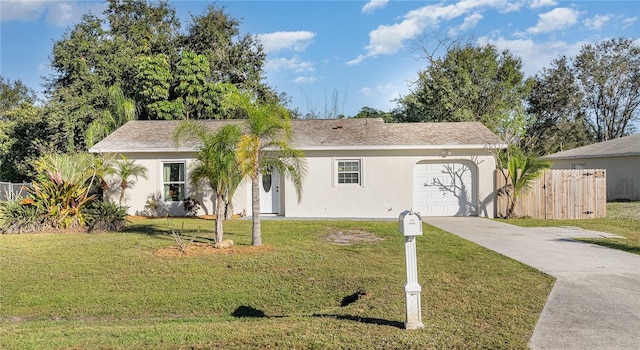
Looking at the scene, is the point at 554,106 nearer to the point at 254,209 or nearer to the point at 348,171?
the point at 348,171

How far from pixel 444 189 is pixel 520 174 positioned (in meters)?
2.68

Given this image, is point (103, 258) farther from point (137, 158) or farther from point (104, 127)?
point (104, 127)

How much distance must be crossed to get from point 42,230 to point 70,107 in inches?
494

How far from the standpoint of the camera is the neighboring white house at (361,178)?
1667 centimetres

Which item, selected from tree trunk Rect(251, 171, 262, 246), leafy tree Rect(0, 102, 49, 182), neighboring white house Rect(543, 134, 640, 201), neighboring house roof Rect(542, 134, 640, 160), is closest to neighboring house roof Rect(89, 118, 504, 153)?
tree trunk Rect(251, 171, 262, 246)

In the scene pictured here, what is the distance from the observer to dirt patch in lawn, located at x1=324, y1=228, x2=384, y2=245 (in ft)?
37.6

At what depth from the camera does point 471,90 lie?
29016 mm

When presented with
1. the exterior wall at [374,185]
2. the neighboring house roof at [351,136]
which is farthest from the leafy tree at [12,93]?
the exterior wall at [374,185]

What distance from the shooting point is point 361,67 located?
24.2m

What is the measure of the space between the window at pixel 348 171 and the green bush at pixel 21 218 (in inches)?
374

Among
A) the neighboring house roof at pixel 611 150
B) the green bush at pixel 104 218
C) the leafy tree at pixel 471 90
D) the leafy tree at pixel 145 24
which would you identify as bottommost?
the green bush at pixel 104 218

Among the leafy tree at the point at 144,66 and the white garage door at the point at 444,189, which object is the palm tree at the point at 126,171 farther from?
the white garage door at the point at 444,189

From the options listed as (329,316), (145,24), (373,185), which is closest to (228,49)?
(145,24)

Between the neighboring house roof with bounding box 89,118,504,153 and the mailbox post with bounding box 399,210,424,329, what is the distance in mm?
11797
